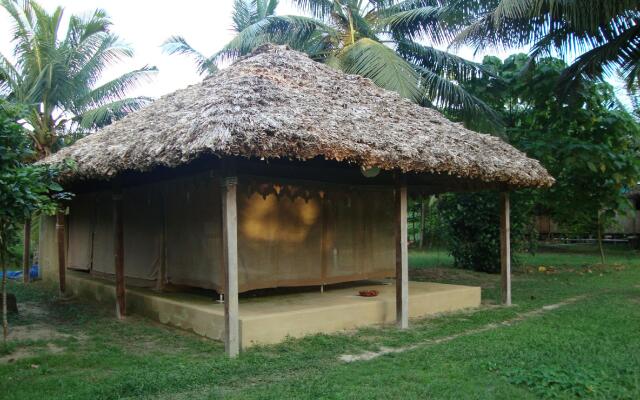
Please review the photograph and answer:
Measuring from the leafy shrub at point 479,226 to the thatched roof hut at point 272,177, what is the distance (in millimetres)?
3917

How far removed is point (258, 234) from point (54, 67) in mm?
7834

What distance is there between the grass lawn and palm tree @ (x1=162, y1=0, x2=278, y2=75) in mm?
10418

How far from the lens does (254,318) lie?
21.3 feet

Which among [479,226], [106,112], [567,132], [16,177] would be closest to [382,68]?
[479,226]

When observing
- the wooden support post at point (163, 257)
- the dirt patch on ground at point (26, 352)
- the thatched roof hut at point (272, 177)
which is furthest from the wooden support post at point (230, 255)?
the wooden support post at point (163, 257)

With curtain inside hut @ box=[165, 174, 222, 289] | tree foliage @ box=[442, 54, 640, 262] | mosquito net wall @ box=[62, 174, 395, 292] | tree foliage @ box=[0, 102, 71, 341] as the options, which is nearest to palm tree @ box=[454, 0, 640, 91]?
tree foliage @ box=[442, 54, 640, 262]

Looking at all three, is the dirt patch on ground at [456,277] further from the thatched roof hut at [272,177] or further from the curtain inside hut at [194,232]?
the curtain inside hut at [194,232]

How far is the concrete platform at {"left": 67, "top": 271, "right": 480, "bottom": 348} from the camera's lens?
6688 millimetres

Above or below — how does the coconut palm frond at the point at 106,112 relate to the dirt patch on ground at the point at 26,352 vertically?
above

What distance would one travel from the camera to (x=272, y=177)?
8117 mm

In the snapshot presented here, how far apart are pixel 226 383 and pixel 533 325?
4569mm

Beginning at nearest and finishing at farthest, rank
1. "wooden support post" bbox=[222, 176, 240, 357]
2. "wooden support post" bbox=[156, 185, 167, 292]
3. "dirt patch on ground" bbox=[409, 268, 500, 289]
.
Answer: "wooden support post" bbox=[222, 176, 240, 357] < "wooden support post" bbox=[156, 185, 167, 292] < "dirt patch on ground" bbox=[409, 268, 500, 289]

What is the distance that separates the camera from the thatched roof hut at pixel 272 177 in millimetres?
6008

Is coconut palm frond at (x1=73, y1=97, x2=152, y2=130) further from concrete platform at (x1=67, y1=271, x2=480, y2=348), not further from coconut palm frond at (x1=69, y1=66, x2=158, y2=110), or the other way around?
concrete platform at (x1=67, y1=271, x2=480, y2=348)
